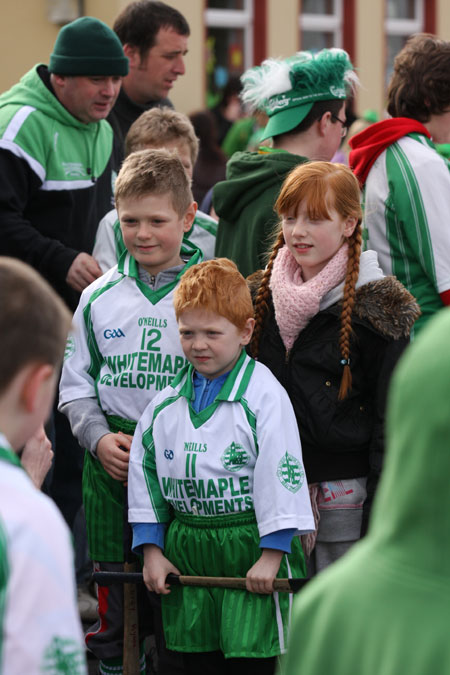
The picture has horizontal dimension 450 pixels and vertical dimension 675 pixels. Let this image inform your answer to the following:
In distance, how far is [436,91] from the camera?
4.55m

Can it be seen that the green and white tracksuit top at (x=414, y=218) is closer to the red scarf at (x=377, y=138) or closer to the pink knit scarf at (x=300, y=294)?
the red scarf at (x=377, y=138)

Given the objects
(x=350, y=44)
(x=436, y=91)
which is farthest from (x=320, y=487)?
(x=350, y=44)

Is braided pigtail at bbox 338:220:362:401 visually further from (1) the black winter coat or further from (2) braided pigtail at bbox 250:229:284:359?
(2) braided pigtail at bbox 250:229:284:359

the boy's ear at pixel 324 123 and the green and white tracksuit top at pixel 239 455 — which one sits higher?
the boy's ear at pixel 324 123

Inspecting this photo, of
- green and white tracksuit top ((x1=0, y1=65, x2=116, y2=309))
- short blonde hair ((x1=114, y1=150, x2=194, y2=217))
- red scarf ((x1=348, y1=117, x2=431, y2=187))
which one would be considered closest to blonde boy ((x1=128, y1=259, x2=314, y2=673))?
short blonde hair ((x1=114, y1=150, x2=194, y2=217))

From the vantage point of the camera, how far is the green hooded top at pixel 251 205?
4281 millimetres

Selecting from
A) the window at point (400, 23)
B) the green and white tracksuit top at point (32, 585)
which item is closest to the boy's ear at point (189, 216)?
the green and white tracksuit top at point (32, 585)

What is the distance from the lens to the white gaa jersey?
12.5ft

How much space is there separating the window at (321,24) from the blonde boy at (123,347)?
11.9 m

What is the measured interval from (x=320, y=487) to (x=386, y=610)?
2154 mm

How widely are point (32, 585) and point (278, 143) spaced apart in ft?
9.51

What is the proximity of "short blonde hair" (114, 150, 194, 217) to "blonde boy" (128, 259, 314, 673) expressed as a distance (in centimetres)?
45

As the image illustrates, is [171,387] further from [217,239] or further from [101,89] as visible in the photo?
[101,89]

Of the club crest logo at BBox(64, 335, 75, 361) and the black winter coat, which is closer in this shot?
the black winter coat
